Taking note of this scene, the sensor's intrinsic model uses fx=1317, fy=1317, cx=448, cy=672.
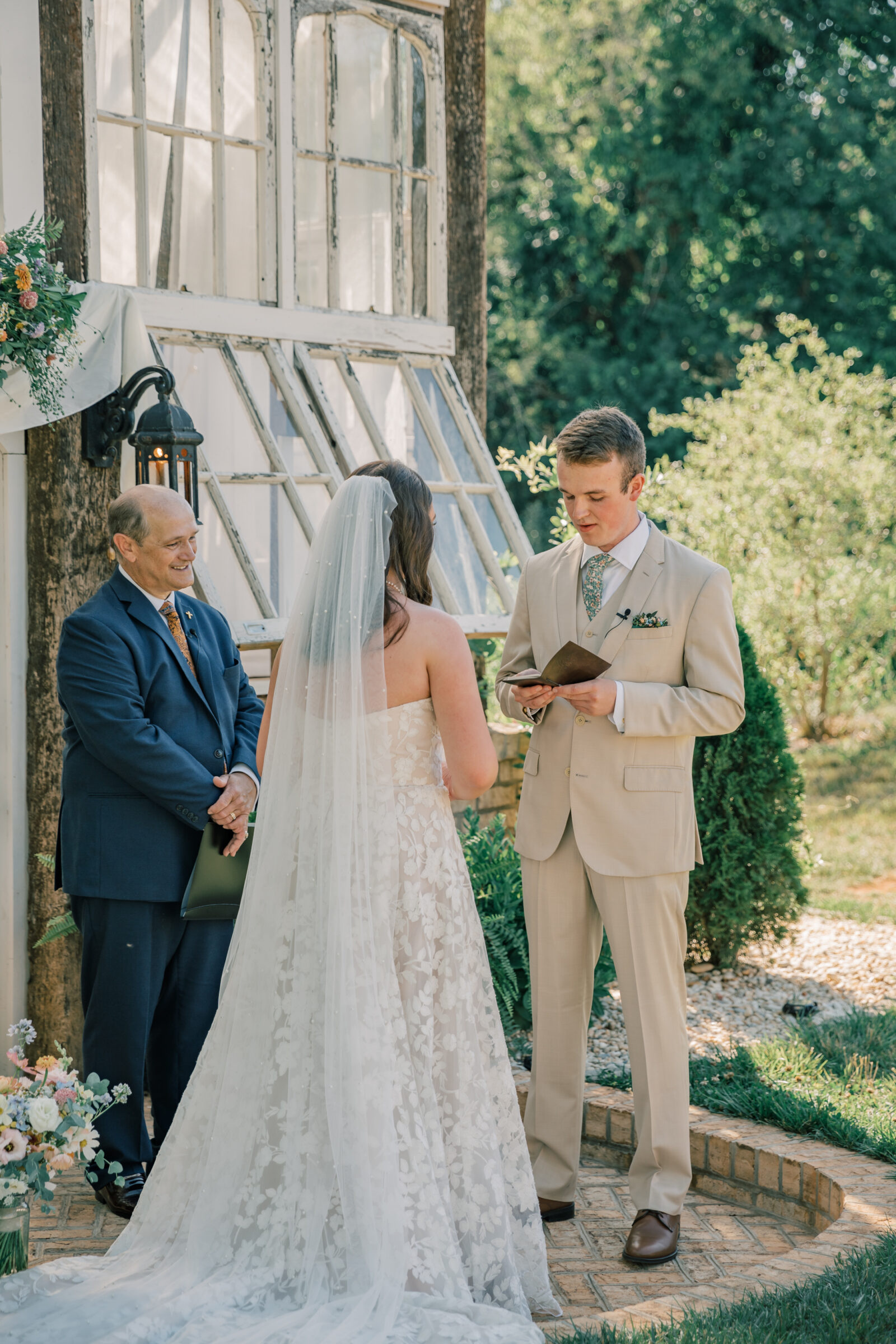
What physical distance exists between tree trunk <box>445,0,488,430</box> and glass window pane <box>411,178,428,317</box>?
12 cm

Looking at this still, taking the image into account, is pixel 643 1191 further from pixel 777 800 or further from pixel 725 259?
pixel 725 259

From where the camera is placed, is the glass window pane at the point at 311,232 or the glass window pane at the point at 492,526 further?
the glass window pane at the point at 492,526

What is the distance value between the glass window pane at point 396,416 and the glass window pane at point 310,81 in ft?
3.20

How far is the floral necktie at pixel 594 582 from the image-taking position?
3.67 m

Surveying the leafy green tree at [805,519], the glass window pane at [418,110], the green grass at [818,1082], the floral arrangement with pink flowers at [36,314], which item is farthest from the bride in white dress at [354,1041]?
the leafy green tree at [805,519]

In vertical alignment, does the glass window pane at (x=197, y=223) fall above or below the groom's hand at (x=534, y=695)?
above

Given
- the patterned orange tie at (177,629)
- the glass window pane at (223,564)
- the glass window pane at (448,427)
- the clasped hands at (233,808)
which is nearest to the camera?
the clasped hands at (233,808)

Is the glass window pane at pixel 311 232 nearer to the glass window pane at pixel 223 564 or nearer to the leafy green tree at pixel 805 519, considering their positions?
the glass window pane at pixel 223 564

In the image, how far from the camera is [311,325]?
222 inches

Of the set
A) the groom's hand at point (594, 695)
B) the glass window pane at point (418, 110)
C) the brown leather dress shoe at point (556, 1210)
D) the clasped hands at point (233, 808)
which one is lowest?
the brown leather dress shoe at point (556, 1210)

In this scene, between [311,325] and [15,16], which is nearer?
[15,16]

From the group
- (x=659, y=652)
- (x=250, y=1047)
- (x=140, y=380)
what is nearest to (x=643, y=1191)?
(x=250, y=1047)

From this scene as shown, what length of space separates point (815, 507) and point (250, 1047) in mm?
10381

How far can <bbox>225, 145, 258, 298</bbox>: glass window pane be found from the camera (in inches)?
214
